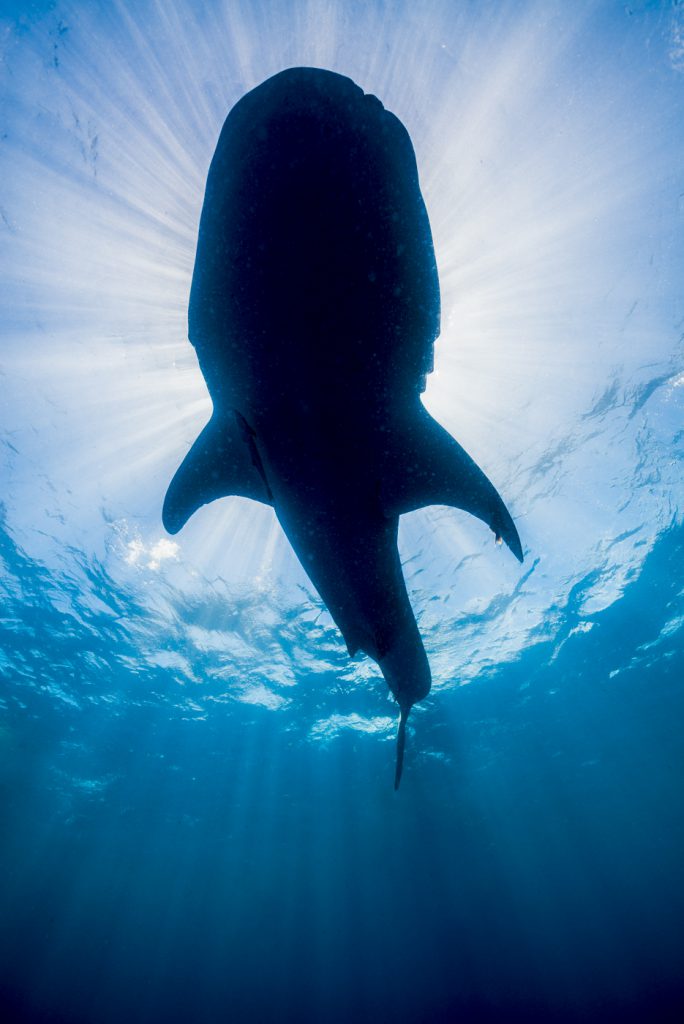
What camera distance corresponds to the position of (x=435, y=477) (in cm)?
371

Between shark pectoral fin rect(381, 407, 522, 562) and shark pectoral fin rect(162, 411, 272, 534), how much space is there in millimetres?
1025

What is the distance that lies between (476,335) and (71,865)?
46.4m

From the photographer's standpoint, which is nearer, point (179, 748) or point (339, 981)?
point (179, 748)

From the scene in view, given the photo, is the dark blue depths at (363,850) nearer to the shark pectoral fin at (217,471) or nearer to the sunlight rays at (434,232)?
the sunlight rays at (434,232)

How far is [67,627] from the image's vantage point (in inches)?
669

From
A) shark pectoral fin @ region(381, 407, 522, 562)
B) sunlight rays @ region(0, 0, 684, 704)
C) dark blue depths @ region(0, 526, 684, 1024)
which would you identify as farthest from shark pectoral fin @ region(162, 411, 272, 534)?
dark blue depths @ region(0, 526, 684, 1024)

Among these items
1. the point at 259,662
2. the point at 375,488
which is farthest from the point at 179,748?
the point at 375,488

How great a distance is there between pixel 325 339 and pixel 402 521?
32.7 ft

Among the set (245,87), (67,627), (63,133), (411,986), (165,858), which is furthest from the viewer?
(411,986)

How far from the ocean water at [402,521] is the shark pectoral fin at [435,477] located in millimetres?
4565

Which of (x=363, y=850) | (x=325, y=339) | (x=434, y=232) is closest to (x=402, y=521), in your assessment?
(x=434, y=232)

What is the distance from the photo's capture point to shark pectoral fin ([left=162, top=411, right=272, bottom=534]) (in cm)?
361

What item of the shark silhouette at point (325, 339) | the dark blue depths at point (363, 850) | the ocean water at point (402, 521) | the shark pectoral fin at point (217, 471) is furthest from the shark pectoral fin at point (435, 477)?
the dark blue depths at point (363, 850)

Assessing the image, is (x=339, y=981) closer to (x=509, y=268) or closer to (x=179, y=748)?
(x=179, y=748)
